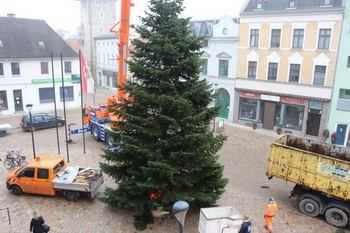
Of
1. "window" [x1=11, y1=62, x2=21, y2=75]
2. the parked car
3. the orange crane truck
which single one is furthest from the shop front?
"window" [x1=11, y1=62, x2=21, y2=75]

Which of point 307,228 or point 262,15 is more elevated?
point 262,15

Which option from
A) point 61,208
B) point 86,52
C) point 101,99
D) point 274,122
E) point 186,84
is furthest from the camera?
point 86,52

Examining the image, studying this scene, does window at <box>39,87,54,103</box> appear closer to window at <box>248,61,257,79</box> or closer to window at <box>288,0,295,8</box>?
window at <box>248,61,257,79</box>

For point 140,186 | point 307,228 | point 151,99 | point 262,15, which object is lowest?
point 307,228

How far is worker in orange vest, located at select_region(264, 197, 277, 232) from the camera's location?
11752mm

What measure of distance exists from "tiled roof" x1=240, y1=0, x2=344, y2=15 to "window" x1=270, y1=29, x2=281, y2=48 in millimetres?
1664

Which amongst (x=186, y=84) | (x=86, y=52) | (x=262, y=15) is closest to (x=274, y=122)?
(x=262, y=15)

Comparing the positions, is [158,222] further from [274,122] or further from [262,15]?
[262,15]

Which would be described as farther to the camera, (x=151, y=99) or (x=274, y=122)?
(x=274, y=122)

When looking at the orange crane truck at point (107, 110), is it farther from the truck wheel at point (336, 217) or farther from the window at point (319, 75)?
the window at point (319, 75)

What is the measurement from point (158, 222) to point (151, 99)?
503 cm

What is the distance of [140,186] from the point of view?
11047mm

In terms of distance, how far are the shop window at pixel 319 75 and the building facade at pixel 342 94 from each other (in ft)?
3.19

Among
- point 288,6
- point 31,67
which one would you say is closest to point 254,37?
point 288,6
